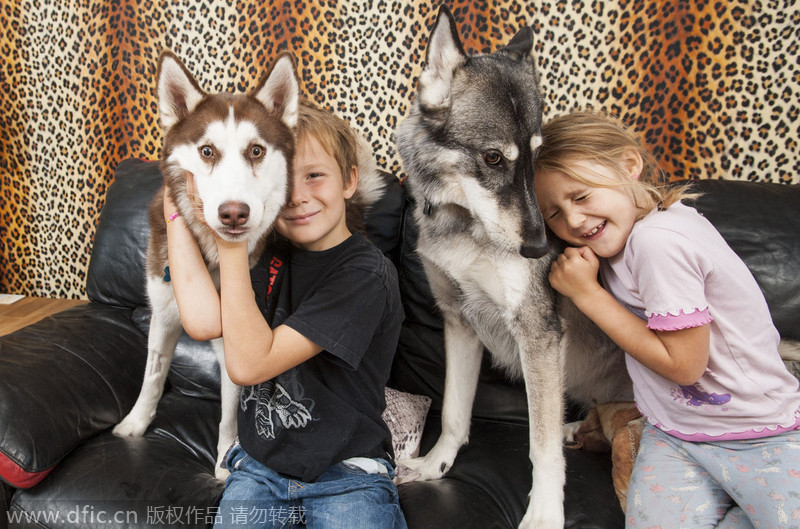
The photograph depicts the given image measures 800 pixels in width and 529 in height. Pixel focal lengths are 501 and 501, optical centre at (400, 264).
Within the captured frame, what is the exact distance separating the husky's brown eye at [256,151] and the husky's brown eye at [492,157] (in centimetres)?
63

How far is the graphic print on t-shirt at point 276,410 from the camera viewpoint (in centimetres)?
141

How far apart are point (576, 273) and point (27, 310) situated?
3.34 m

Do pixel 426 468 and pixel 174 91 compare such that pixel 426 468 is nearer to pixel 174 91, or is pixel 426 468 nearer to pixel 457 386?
pixel 457 386

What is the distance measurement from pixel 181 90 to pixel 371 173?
2.30 feet

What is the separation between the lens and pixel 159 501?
1489 millimetres

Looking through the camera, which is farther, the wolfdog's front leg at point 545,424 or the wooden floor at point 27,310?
the wooden floor at point 27,310

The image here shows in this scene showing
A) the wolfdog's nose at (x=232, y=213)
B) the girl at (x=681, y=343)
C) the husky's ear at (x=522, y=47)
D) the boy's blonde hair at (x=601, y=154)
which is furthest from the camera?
the husky's ear at (x=522, y=47)

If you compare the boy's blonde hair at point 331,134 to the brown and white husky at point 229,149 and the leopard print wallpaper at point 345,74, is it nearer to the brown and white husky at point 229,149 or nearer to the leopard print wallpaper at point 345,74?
the brown and white husky at point 229,149

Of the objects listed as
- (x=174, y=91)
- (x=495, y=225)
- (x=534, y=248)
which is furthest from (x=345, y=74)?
(x=534, y=248)

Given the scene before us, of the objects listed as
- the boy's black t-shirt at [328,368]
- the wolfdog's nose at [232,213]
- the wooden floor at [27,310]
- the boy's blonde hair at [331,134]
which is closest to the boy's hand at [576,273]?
the boy's black t-shirt at [328,368]

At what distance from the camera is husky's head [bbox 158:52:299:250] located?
3.98 feet

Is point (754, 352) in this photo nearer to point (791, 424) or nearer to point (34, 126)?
point (791, 424)

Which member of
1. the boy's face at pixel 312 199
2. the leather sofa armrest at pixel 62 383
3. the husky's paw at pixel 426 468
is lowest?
the husky's paw at pixel 426 468

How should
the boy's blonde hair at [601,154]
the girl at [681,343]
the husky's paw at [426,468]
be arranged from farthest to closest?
the husky's paw at [426,468]
the boy's blonde hair at [601,154]
the girl at [681,343]
